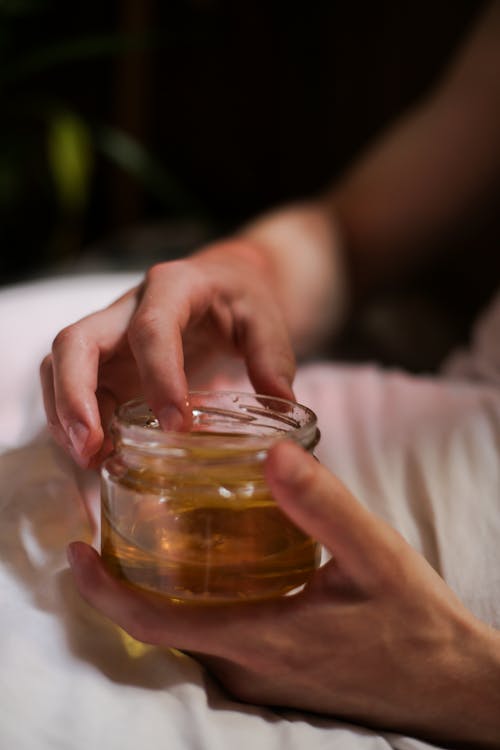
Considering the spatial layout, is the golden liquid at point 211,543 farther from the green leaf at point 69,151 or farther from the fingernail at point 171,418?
the green leaf at point 69,151

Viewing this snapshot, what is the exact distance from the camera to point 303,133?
160 cm

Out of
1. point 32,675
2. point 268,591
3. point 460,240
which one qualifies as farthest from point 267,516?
point 460,240

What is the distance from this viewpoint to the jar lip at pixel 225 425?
1.26 feet

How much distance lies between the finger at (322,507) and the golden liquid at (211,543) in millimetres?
25

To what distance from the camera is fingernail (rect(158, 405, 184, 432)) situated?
43 cm

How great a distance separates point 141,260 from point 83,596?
0.89 metres

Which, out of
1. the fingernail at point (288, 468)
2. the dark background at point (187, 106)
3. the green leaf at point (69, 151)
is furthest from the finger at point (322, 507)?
the green leaf at point (69, 151)

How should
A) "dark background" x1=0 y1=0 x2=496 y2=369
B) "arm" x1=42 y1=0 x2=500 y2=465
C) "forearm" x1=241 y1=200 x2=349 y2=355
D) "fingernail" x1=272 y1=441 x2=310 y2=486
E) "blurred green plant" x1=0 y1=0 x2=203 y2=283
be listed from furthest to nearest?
"blurred green plant" x1=0 y1=0 x2=203 y2=283 < "dark background" x1=0 y1=0 x2=496 y2=369 < "forearm" x1=241 y1=200 x2=349 y2=355 < "arm" x1=42 y1=0 x2=500 y2=465 < "fingernail" x1=272 y1=441 x2=310 y2=486

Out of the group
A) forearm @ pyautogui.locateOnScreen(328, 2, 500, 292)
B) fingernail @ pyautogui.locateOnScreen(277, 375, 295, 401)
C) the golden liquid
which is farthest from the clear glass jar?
forearm @ pyautogui.locateOnScreen(328, 2, 500, 292)

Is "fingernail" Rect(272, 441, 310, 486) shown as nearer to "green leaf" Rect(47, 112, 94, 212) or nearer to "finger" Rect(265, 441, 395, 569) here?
"finger" Rect(265, 441, 395, 569)

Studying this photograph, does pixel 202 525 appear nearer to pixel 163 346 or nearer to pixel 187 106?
pixel 163 346

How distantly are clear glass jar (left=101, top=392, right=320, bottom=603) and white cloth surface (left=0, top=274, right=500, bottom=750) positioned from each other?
5 centimetres

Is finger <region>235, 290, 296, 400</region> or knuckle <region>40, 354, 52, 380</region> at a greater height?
knuckle <region>40, 354, 52, 380</region>

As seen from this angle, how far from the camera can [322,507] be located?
13.7 inches
